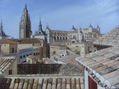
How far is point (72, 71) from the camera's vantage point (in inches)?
359

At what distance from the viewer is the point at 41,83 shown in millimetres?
5168

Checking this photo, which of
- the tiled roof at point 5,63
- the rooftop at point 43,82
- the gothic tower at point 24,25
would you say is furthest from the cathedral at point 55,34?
the rooftop at point 43,82

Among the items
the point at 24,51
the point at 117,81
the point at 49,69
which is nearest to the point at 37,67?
the point at 49,69

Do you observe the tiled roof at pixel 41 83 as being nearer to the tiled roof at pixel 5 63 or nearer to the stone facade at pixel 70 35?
the tiled roof at pixel 5 63

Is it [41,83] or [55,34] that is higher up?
[55,34]

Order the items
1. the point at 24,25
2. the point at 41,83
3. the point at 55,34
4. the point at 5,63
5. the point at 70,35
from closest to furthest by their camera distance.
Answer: the point at 41,83
the point at 5,63
the point at 24,25
the point at 55,34
the point at 70,35

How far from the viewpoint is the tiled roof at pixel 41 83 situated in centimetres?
505

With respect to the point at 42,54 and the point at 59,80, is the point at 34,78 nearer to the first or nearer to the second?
the point at 59,80

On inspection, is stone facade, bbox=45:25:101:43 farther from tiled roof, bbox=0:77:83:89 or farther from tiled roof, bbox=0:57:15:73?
tiled roof, bbox=0:77:83:89

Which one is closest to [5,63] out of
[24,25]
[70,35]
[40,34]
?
[40,34]

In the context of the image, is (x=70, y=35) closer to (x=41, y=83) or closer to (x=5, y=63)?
(x=5, y=63)

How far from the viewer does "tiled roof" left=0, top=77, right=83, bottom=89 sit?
16.6 feet

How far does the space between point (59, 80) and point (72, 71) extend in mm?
3863

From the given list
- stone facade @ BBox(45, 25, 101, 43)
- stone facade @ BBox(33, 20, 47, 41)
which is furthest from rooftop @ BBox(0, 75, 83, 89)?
stone facade @ BBox(45, 25, 101, 43)
